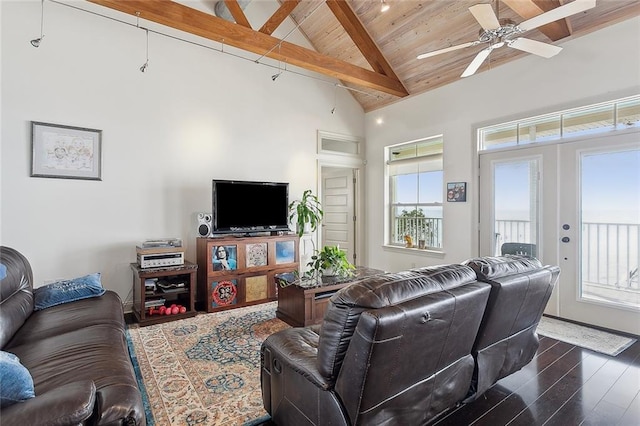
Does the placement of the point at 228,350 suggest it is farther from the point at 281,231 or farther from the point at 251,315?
the point at 281,231

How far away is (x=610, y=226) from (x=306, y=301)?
3.35 metres

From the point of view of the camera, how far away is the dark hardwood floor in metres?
2.06

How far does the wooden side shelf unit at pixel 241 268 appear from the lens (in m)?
4.22

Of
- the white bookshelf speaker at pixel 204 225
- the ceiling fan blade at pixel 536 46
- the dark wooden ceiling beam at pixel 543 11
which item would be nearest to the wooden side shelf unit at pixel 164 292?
the white bookshelf speaker at pixel 204 225

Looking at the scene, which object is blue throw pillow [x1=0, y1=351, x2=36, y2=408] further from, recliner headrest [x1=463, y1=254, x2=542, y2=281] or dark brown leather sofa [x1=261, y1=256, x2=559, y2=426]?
recliner headrest [x1=463, y1=254, x2=542, y2=281]

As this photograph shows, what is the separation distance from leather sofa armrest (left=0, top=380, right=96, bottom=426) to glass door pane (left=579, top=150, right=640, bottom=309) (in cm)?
460

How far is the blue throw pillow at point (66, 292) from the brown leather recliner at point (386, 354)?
2.04 m

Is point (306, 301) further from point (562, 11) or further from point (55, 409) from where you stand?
point (562, 11)

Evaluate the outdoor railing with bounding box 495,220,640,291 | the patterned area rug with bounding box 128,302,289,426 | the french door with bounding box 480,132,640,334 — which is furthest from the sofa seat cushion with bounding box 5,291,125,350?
the outdoor railing with bounding box 495,220,640,291

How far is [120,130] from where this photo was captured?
4.09 metres

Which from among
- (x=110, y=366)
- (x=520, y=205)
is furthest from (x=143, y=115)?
(x=520, y=205)

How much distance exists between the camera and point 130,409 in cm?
130

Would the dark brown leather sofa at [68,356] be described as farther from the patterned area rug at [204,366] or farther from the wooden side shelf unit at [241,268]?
the wooden side shelf unit at [241,268]

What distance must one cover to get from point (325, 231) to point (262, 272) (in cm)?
267
